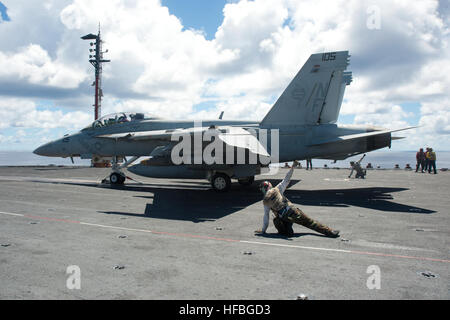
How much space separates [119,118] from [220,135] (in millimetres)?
7935

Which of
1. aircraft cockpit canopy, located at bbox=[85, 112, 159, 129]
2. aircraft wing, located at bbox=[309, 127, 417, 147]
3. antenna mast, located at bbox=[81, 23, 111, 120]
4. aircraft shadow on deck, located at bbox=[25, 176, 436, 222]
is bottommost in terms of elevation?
aircraft shadow on deck, located at bbox=[25, 176, 436, 222]

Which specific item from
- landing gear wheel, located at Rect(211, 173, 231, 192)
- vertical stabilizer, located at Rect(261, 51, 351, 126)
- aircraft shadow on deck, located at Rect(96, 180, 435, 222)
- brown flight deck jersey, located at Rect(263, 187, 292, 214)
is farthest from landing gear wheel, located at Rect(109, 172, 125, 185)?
brown flight deck jersey, located at Rect(263, 187, 292, 214)

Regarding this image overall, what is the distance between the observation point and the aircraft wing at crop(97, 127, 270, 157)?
1110 cm

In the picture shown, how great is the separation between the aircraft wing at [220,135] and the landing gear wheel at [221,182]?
203cm

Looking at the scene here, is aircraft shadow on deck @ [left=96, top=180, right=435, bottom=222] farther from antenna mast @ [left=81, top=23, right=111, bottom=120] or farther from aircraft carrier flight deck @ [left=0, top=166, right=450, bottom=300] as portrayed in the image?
antenna mast @ [left=81, top=23, right=111, bottom=120]

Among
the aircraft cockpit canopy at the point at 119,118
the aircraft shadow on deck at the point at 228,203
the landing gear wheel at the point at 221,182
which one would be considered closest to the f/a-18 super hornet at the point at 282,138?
the landing gear wheel at the point at 221,182

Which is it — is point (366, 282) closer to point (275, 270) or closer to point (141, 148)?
point (275, 270)

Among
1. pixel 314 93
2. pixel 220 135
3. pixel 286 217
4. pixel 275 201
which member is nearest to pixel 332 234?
pixel 286 217

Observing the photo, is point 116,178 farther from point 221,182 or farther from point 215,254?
point 215,254

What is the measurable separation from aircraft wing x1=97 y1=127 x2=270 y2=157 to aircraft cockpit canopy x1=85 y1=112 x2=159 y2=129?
0.74m

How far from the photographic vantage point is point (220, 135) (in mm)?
11414

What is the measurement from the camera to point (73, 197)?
1238 cm

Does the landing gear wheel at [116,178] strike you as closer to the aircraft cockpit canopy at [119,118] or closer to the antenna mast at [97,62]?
the aircraft cockpit canopy at [119,118]

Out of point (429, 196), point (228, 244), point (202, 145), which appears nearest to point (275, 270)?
point (228, 244)
